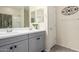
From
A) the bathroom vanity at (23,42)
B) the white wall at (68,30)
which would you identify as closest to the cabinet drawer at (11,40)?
the bathroom vanity at (23,42)

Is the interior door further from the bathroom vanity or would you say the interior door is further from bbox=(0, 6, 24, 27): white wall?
bbox=(0, 6, 24, 27): white wall

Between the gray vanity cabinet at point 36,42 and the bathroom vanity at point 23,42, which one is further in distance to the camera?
the gray vanity cabinet at point 36,42

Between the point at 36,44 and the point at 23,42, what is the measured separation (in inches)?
19.9

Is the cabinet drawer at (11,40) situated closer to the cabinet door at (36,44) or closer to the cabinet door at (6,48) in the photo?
the cabinet door at (6,48)

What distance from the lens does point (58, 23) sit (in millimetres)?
2879

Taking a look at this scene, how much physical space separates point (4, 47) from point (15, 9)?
111 centimetres

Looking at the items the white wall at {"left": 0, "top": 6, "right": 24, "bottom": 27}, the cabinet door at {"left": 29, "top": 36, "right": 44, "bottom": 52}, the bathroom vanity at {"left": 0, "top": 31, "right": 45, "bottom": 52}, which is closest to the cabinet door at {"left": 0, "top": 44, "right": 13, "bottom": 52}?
the bathroom vanity at {"left": 0, "top": 31, "right": 45, "bottom": 52}

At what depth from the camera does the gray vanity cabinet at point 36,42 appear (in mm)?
1771

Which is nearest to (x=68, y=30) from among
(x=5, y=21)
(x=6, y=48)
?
(x=5, y=21)

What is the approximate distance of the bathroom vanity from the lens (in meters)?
1.12

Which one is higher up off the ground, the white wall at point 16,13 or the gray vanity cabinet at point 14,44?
the white wall at point 16,13

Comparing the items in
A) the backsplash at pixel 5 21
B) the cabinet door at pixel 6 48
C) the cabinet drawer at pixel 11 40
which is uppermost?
the backsplash at pixel 5 21
